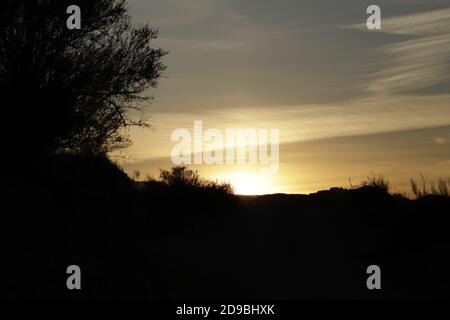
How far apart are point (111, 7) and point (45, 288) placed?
47.8 ft

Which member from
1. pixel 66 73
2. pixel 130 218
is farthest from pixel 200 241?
pixel 66 73

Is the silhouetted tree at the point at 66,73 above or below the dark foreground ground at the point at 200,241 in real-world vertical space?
above

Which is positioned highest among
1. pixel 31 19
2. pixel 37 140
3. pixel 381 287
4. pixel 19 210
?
pixel 31 19

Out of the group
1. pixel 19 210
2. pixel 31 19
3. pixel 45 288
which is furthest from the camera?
pixel 31 19

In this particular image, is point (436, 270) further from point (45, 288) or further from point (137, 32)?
point (137, 32)

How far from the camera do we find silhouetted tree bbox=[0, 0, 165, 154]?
22125 millimetres

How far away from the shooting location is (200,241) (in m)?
18.0

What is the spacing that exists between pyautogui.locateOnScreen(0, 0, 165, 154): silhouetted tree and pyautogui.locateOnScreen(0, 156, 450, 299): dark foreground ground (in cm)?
278

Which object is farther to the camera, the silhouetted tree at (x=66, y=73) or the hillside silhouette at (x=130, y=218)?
the silhouetted tree at (x=66, y=73)

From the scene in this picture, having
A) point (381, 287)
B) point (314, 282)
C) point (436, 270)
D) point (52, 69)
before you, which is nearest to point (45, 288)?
point (314, 282)

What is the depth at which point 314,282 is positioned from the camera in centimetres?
1605

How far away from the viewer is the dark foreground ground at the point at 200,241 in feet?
49.3

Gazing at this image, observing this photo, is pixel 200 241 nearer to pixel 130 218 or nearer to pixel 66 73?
pixel 130 218

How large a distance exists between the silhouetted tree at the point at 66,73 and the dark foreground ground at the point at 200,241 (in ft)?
9.13
